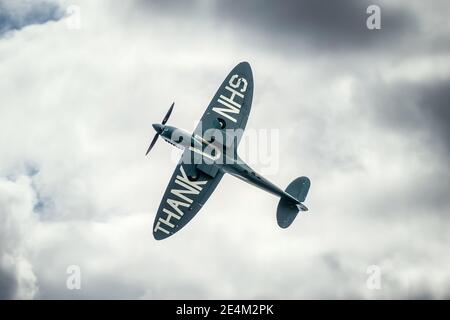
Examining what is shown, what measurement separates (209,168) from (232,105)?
555 centimetres

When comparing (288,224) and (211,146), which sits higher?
(211,146)

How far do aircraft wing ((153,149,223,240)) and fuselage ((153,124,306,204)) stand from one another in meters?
1.28

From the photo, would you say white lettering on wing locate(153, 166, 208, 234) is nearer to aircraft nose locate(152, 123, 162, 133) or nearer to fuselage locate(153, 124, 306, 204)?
fuselage locate(153, 124, 306, 204)

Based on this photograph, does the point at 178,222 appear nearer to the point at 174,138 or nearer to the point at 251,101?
the point at 174,138

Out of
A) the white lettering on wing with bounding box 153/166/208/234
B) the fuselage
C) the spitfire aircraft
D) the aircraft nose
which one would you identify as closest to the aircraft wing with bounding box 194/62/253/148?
the spitfire aircraft

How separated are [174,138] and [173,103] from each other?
2.78 metres

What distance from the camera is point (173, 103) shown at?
48.8 meters

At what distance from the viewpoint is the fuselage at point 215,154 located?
47.5m

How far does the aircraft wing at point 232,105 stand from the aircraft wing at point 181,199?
3.08 meters

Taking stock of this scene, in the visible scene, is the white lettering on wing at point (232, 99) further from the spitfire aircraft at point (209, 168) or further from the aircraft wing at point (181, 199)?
the aircraft wing at point (181, 199)

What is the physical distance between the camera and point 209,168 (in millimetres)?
47969

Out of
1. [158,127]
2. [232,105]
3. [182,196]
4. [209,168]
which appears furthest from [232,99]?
[182,196]
